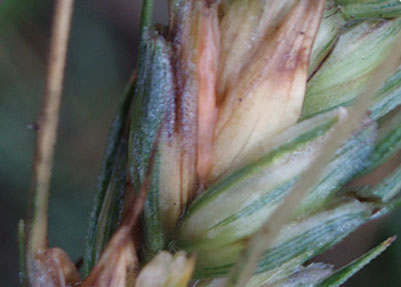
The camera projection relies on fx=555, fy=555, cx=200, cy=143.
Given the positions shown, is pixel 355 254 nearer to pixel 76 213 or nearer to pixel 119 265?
pixel 76 213

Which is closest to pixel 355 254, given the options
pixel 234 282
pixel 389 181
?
pixel 389 181

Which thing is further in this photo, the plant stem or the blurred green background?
the blurred green background

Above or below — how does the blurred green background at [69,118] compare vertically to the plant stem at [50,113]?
above

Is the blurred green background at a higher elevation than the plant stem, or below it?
higher

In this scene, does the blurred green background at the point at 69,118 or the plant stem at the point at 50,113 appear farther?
the blurred green background at the point at 69,118

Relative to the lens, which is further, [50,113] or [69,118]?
[69,118]
